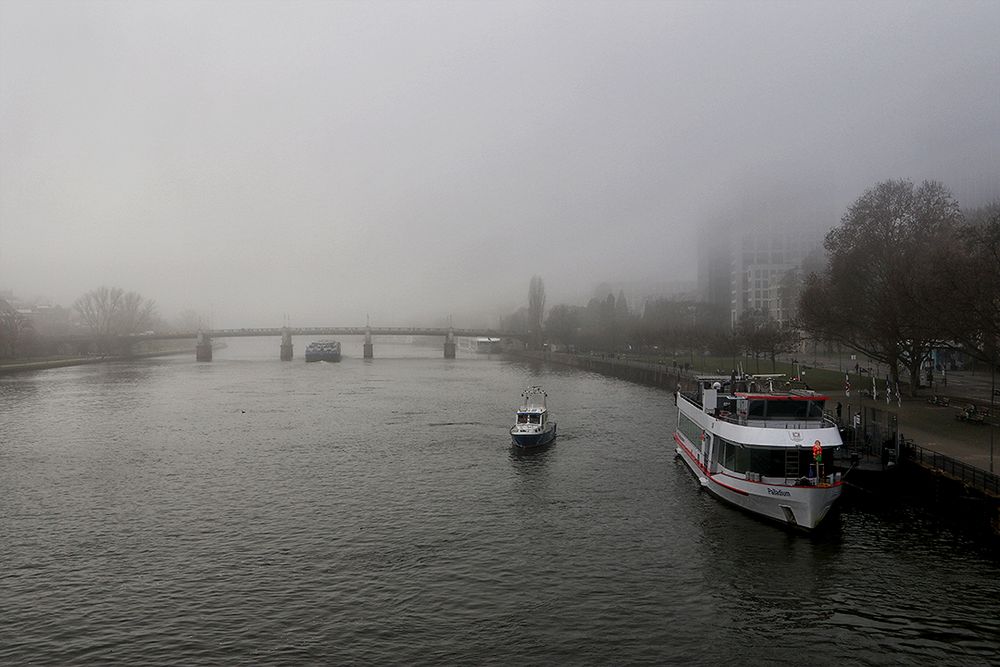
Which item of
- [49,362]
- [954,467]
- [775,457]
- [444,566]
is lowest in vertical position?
[444,566]

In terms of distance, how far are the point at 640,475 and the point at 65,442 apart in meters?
44.8

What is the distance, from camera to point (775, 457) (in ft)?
107

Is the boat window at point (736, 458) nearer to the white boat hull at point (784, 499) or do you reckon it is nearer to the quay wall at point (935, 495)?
the white boat hull at point (784, 499)

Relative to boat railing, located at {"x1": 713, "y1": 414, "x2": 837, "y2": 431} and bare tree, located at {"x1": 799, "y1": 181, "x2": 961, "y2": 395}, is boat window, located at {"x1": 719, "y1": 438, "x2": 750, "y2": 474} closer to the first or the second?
boat railing, located at {"x1": 713, "y1": 414, "x2": 837, "y2": 431}

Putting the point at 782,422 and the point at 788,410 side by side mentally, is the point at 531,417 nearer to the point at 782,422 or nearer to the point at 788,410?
the point at 788,410

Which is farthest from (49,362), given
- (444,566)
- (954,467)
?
(954,467)

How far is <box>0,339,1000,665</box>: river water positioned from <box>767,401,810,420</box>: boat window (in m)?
5.15

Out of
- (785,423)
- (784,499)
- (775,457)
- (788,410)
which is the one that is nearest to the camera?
(784,499)

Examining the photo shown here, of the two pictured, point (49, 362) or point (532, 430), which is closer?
point (532, 430)

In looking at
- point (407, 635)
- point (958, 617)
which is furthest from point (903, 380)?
point (407, 635)

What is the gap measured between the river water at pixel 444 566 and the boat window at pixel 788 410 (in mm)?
5146

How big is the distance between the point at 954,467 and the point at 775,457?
926 cm

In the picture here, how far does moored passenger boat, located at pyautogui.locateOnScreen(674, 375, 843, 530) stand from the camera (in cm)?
3133

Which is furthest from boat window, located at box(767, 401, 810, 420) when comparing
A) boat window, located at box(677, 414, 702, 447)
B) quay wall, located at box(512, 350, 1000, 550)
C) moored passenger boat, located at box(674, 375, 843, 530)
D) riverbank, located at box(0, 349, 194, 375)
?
riverbank, located at box(0, 349, 194, 375)
